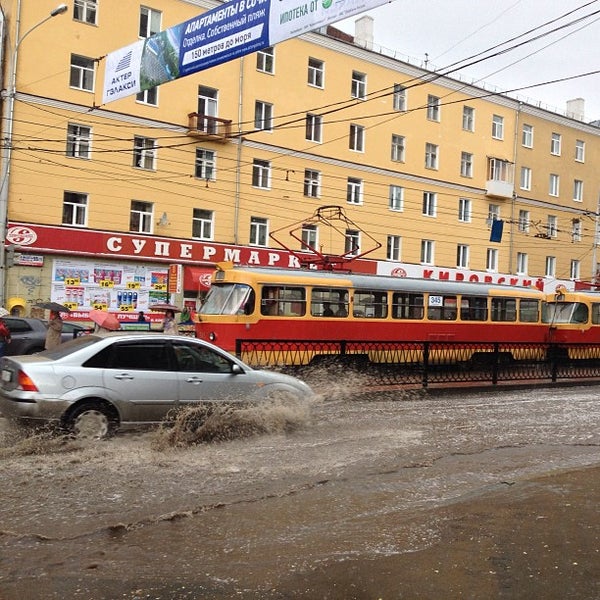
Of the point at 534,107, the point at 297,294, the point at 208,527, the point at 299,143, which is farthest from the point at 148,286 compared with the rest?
the point at 534,107

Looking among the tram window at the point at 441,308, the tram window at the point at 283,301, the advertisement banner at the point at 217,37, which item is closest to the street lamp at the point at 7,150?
the tram window at the point at 283,301

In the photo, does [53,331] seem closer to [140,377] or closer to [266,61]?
[140,377]

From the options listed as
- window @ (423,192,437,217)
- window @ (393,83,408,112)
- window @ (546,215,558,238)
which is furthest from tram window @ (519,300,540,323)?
window @ (546,215,558,238)

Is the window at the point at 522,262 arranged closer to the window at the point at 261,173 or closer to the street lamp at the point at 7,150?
the window at the point at 261,173

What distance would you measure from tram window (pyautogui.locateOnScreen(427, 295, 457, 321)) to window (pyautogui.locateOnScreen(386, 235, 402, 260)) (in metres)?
18.1

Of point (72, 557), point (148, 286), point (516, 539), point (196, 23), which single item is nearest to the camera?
point (72, 557)

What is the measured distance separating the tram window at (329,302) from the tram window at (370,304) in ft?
1.15

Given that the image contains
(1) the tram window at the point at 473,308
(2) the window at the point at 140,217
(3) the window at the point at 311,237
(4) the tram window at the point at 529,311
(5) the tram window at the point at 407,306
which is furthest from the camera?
(3) the window at the point at 311,237

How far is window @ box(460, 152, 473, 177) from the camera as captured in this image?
135ft

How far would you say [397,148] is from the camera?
124ft

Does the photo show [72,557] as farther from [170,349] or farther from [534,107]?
[534,107]

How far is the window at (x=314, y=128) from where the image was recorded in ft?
112

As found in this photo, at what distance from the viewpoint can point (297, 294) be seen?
16.5 meters

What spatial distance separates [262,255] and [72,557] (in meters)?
27.6
